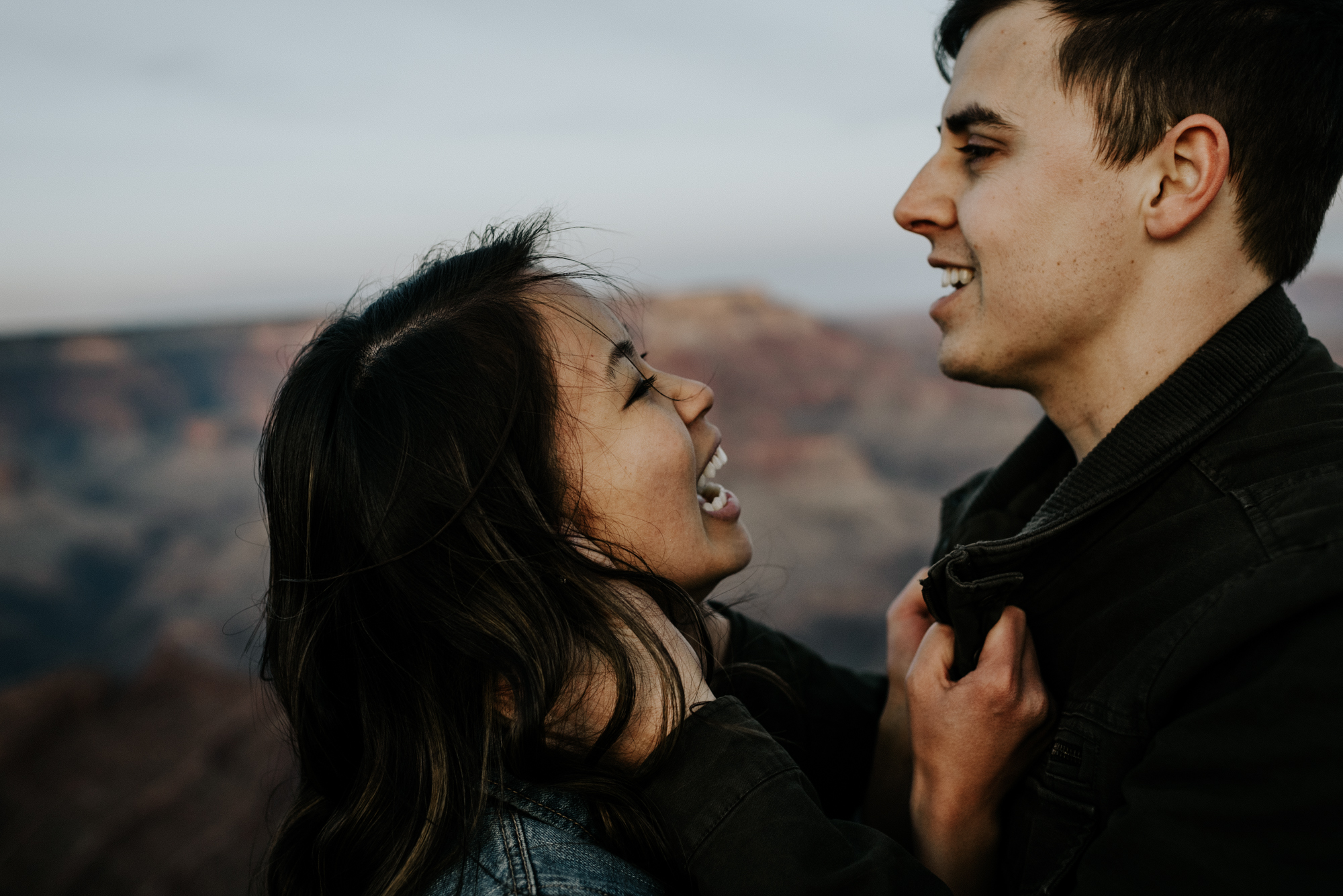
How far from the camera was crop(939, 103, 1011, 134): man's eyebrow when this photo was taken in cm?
174

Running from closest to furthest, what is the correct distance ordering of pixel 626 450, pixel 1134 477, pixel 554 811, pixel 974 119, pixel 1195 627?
pixel 1195 627, pixel 554 811, pixel 1134 477, pixel 626 450, pixel 974 119

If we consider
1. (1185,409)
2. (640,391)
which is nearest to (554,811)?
(640,391)

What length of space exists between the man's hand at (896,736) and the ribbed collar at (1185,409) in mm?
431

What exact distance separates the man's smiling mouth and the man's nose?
698mm

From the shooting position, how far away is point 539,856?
1230 mm

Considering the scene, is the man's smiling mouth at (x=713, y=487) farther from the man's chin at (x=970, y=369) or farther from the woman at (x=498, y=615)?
the man's chin at (x=970, y=369)

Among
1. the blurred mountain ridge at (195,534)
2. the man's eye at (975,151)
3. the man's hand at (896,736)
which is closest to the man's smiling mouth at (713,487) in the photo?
the man's hand at (896,736)

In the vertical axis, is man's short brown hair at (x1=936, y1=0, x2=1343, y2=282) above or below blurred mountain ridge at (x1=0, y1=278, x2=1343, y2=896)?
above

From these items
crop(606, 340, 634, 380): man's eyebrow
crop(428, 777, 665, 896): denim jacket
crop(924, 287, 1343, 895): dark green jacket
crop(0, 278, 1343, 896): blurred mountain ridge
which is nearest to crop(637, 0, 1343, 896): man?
crop(924, 287, 1343, 895): dark green jacket

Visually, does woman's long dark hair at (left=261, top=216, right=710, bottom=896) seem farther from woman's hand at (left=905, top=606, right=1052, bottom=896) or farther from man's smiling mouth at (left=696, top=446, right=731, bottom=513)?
woman's hand at (left=905, top=606, right=1052, bottom=896)

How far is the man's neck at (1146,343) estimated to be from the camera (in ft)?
5.29

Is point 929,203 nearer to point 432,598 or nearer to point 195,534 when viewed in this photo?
point 432,598

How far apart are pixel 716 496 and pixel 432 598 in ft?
2.32

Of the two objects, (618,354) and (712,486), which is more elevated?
(618,354)
